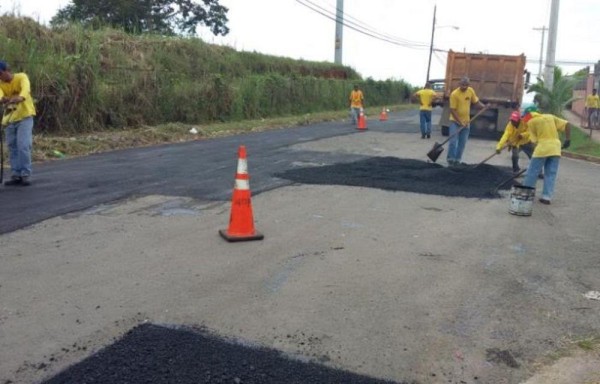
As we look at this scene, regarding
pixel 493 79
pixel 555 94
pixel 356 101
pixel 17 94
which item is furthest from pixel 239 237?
pixel 555 94

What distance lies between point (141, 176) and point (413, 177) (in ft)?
14.9

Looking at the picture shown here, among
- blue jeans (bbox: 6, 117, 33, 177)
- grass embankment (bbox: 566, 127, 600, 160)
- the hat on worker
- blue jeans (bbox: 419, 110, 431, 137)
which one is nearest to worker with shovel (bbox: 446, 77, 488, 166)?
the hat on worker

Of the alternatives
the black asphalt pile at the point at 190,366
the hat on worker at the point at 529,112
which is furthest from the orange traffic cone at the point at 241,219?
the hat on worker at the point at 529,112

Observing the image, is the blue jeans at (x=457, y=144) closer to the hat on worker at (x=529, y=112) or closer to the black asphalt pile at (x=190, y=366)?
the hat on worker at (x=529, y=112)

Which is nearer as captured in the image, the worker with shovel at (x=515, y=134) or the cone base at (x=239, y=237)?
the cone base at (x=239, y=237)

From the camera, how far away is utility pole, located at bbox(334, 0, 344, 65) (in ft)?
131

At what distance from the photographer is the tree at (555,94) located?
21094mm

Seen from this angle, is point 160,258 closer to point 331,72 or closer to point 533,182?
point 533,182

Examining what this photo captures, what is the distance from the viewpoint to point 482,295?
15.1 feet

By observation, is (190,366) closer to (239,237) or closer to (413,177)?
(239,237)

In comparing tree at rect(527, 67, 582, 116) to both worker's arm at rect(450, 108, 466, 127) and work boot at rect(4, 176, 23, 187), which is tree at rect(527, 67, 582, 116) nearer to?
worker's arm at rect(450, 108, 466, 127)

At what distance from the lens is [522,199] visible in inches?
294

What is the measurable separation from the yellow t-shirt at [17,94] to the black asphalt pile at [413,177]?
13.1 ft

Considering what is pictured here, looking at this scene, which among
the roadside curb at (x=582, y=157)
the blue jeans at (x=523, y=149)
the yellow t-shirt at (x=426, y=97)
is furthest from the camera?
the yellow t-shirt at (x=426, y=97)
